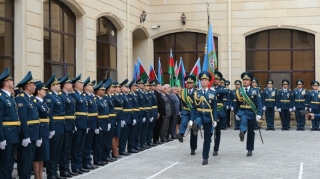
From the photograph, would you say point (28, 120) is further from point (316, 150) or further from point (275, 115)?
point (275, 115)

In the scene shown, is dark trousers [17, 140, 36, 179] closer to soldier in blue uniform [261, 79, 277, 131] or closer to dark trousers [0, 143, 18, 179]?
dark trousers [0, 143, 18, 179]

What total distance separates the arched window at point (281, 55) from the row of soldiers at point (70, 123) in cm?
1108

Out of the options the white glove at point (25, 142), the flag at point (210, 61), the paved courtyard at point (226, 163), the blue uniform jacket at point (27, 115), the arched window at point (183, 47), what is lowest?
the paved courtyard at point (226, 163)

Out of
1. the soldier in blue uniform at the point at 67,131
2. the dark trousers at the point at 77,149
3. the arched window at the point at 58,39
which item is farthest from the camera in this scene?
the arched window at the point at 58,39

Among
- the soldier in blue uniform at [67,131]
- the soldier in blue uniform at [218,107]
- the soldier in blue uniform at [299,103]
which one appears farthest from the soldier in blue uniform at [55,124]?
the soldier in blue uniform at [299,103]

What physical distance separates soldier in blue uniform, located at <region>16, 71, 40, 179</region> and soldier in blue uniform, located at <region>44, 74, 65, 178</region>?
706 millimetres

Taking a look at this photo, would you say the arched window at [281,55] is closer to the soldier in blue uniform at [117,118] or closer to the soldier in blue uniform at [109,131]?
the soldier in blue uniform at [117,118]

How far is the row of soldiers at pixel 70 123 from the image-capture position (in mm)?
8547

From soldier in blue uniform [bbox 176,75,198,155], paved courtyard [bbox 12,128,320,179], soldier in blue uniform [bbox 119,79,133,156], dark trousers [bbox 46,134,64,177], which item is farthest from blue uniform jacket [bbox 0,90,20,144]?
soldier in blue uniform [bbox 119,79,133,156]

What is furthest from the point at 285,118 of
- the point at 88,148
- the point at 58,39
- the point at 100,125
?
the point at 88,148

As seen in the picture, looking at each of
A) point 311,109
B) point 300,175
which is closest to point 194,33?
point 311,109

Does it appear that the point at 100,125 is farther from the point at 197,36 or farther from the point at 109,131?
the point at 197,36

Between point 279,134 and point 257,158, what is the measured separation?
6.76 meters

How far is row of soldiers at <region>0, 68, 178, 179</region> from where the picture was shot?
8.55 metres
